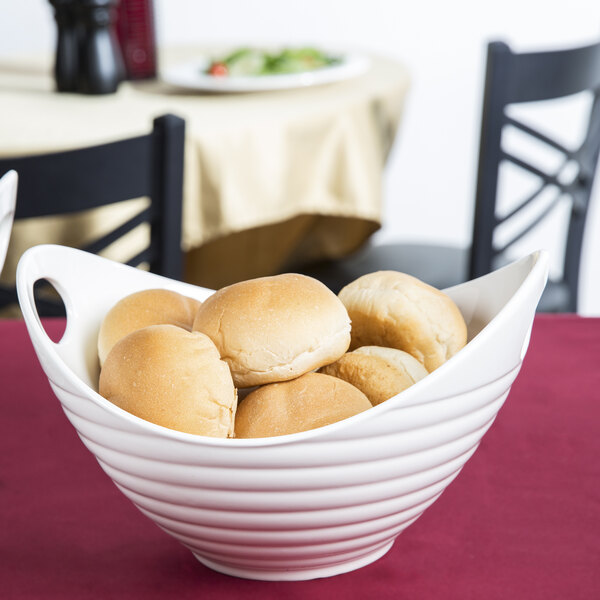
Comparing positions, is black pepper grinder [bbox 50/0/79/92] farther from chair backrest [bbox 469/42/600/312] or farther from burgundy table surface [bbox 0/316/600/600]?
burgundy table surface [bbox 0/316/600/600]

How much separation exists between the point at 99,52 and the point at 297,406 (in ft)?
4.78

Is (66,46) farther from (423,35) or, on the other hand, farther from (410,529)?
(423,35)

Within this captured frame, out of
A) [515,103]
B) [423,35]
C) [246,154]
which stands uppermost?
[515,103]

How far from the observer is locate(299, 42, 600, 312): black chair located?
137cm

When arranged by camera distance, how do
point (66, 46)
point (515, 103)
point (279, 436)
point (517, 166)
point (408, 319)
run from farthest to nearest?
1. point (66, 46)
2. point (517, 166)
3. point (515, 103)
4. point (408, 319)
5. point (279, 436)

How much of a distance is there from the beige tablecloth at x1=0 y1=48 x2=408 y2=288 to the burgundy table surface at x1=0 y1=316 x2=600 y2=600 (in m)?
0.89

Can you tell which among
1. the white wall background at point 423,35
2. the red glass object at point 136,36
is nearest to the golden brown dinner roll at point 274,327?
the red glass object at point 136,36

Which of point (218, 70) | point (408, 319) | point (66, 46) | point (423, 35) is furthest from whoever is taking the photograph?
point (423, 35)

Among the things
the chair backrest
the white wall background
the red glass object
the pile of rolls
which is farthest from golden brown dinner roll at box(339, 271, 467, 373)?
the white wall background

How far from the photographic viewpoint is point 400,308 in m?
0.45

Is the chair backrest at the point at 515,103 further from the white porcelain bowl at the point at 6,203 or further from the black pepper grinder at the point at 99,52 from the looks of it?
the white porcelain bowl at the point at 6,203

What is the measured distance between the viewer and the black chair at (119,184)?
3.02 ft

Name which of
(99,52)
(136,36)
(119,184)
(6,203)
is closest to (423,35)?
(136,36)

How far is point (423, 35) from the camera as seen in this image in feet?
10.8
